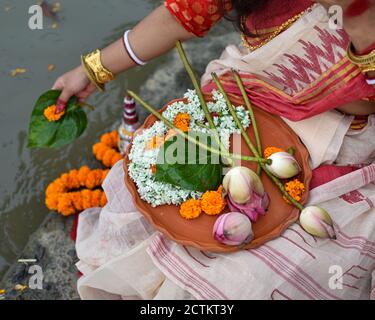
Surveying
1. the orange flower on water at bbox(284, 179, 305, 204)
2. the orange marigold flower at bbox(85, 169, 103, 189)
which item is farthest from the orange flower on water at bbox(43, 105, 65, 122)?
the orange flower on water at bbox(284, 179, 305, 204)

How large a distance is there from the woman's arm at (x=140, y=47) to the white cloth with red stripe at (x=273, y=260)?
0.32 meters

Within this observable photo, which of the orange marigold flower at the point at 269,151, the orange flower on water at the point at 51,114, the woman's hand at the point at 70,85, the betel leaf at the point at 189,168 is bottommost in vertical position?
the orange marigold flower at the point at 269,151

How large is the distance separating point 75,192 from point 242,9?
0.82 metres

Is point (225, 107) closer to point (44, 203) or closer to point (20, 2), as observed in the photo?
point (44, 203)

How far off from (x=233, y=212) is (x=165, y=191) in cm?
15

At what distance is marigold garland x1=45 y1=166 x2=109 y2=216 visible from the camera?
1571mm

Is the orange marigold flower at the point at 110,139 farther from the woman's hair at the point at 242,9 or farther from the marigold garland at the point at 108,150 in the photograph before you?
the woman's hair at the point at 242,9

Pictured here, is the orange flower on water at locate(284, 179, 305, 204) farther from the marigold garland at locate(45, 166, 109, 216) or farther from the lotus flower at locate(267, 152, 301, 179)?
the marigold garland at locate(45, 166, 109, 216)

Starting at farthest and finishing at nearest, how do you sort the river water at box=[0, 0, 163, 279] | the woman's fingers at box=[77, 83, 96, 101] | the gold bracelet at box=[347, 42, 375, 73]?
the river water at box=[0, 0, 163, 279] → the woman's fingers at box=[77, 83, 96, 101] → the gold bracelet at box=[347, 42, 375, 73]


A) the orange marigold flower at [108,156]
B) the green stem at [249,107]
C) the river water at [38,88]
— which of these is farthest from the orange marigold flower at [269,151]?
the river water at [38,88]

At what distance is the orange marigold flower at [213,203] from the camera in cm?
102

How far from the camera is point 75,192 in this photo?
5.26 ft

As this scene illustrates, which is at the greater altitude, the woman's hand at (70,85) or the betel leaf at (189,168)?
the woman's hand at (70,85)

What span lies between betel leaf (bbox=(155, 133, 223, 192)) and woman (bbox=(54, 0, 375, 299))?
0.13 metres
